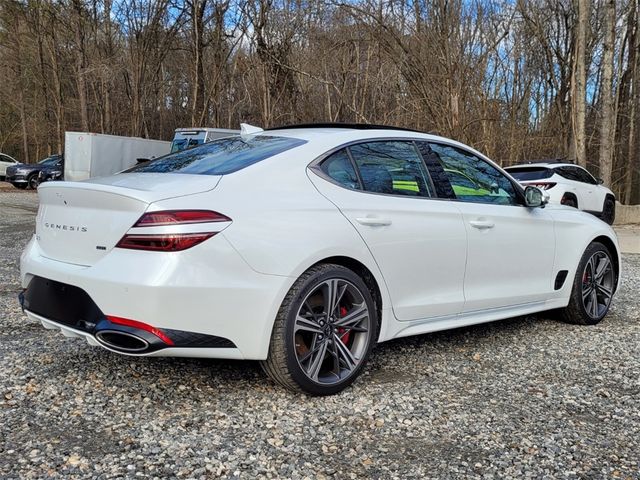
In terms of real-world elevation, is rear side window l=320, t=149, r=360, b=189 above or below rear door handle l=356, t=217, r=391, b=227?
above

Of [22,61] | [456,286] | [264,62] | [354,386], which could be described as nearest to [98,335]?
[354,386]

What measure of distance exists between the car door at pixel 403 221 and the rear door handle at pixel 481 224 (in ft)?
0.39

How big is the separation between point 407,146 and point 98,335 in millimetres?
2336

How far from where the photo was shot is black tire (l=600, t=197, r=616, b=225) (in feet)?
49.1

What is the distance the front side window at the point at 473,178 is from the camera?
4.23m

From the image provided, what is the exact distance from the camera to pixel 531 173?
13.1m

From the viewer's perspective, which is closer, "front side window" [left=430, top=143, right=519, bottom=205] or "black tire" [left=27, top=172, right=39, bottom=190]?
"front side window" [left=430, top=143, right=519, bottom=205]

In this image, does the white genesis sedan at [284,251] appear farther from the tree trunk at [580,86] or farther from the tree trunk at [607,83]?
the tree trunk at [607,83]

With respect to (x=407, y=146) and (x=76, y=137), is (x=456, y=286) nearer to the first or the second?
(x=407, y=146)

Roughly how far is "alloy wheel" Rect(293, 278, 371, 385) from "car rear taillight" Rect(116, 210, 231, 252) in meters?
0.69

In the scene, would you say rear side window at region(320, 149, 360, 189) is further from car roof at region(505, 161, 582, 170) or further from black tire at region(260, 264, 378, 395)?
car roof at region(505, 161, 582, 170)

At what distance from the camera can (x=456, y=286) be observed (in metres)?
4.01

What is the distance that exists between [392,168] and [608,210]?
525 inches

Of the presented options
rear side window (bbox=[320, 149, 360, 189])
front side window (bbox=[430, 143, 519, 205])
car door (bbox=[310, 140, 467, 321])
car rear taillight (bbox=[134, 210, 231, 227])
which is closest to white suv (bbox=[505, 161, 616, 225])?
front side window (bbox=[430, 143, 519, 205])
